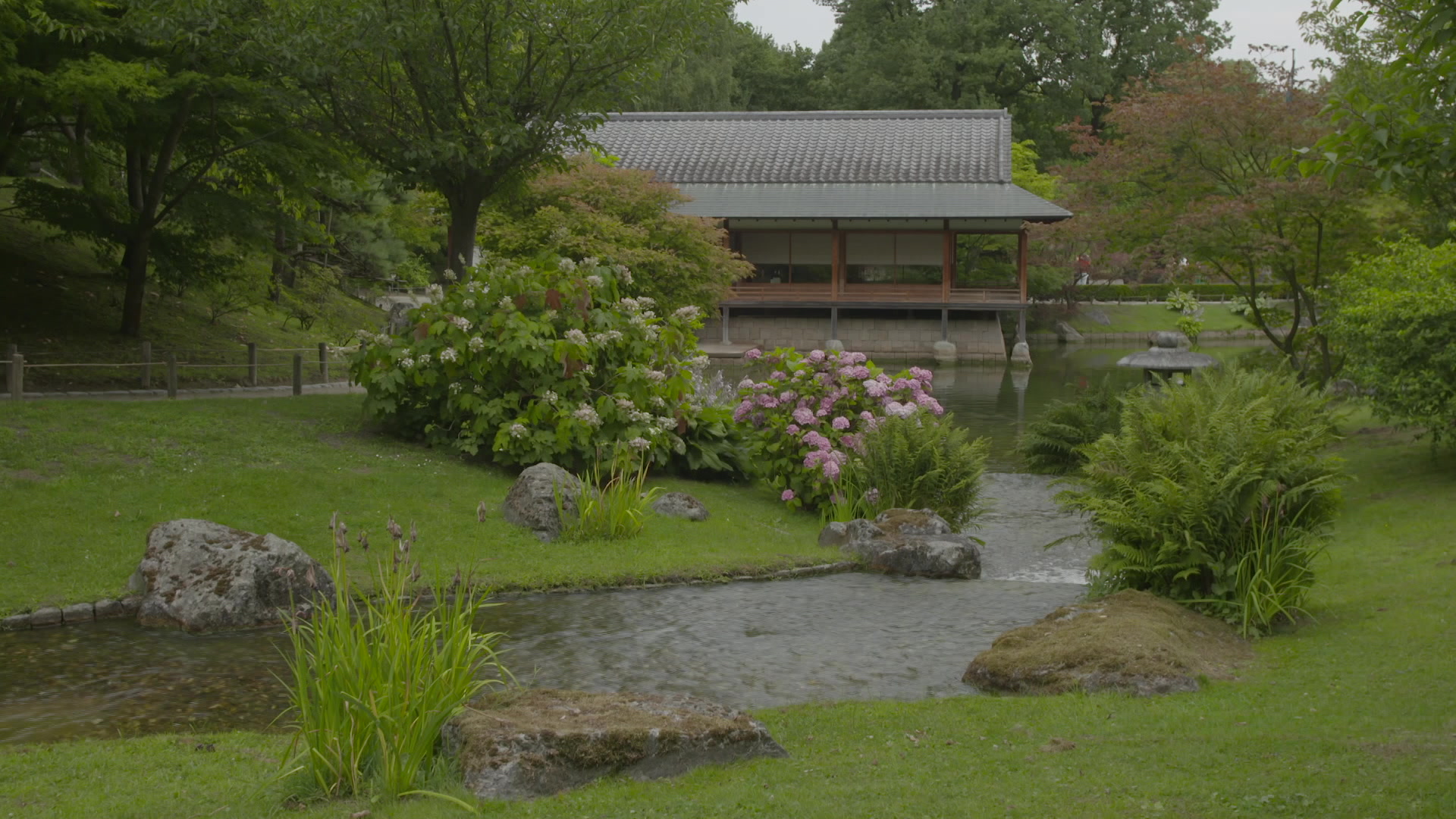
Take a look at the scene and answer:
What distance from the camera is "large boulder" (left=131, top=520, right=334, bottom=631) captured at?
8.86 meters

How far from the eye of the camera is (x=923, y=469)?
13227 mm

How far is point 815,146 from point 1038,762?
131ft

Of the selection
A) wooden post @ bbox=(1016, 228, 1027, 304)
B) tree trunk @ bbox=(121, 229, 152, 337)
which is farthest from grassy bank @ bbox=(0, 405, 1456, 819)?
wooden post @ bbox=(1016, 228, 1027, 304)

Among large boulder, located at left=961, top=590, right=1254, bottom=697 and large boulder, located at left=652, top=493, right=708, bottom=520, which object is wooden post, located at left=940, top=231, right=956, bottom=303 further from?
large boulder, located at left=961, top=590, right=1254, bottom=697

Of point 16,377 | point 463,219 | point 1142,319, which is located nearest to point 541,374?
point 463,219

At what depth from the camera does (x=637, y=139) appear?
4522 centimetres

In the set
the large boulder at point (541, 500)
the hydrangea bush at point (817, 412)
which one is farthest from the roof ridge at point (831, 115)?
the large boulder at point (541, 500)

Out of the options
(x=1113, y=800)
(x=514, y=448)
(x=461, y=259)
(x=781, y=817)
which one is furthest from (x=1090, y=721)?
(x=461, y=259)

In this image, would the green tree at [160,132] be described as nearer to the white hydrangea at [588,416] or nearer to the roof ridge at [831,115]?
the white hydrangea at [588,416]

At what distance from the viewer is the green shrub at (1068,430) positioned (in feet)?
56.7

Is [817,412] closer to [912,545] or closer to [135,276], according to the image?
[912,545]

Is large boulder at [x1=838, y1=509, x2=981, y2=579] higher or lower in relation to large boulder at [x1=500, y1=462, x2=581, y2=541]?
lower

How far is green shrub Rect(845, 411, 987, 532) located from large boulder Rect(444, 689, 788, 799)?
7.83 m

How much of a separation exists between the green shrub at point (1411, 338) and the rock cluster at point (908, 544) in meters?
4.67
